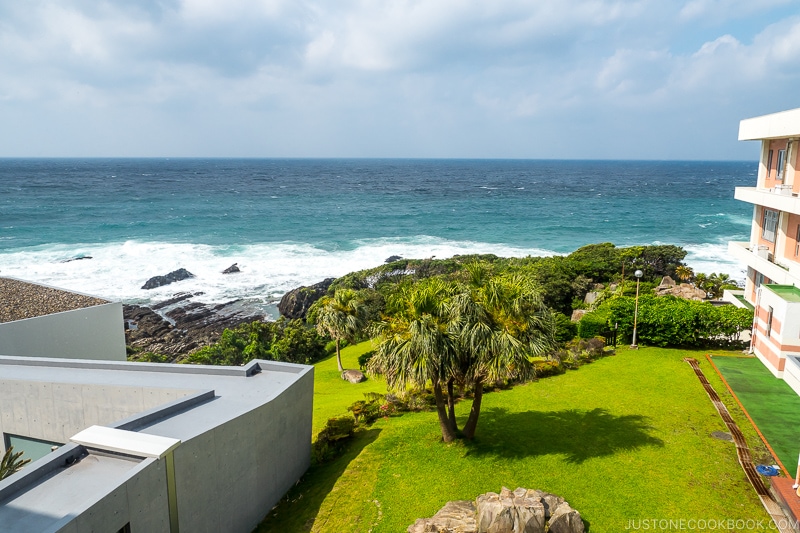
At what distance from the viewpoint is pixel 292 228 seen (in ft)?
237

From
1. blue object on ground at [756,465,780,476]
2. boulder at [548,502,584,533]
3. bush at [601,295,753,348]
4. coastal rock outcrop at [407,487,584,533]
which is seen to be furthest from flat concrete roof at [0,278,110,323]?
blue object on ground at [756,465,780,476]

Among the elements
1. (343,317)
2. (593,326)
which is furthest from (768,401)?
(343,317)

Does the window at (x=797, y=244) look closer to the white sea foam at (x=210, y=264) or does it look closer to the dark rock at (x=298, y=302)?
the dark rock at (x=298, y=302)

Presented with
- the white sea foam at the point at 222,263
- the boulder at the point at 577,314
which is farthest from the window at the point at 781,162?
the white sea foam at the point at 222,263

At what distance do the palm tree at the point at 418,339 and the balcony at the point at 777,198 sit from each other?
12.8 m

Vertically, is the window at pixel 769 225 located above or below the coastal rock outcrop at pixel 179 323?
above

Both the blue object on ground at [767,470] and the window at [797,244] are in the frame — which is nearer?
the blue object on ground at [767,470]

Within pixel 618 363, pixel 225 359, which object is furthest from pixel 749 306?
pixel 225 359

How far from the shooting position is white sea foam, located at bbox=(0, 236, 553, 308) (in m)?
44.5

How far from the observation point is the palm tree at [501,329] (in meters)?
12.6

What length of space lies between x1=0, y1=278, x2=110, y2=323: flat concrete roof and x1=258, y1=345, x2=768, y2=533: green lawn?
10.7 metres

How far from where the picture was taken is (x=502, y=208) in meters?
93.5

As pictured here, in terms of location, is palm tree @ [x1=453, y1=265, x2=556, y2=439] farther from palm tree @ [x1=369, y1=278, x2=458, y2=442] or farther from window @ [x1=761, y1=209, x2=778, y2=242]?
window @ [x1=761, y1=209, x2=778, y2=242]

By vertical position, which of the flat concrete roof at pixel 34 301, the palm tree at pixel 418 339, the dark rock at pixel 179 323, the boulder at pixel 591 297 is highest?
the palm tree at pixel 418 339
